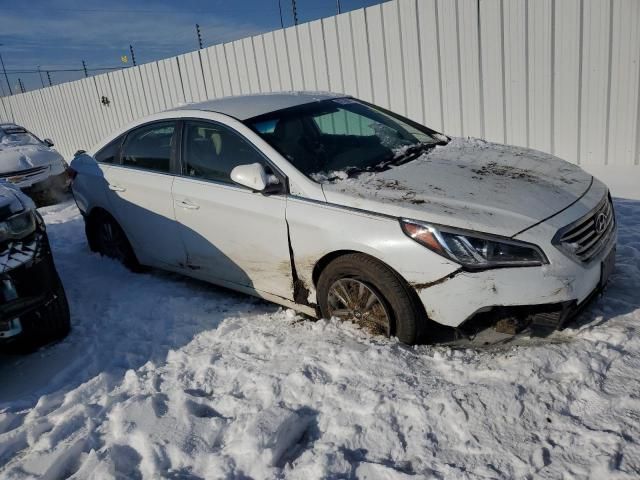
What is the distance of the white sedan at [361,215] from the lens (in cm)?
298

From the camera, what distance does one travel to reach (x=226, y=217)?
3.99m

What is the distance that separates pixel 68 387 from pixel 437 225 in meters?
2.46

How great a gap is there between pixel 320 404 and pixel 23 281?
2.09m

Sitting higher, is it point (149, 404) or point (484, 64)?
point (484, 64)

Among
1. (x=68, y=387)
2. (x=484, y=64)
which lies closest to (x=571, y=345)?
(x=68, y=387)

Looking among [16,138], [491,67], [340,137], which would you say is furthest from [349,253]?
[16,138]

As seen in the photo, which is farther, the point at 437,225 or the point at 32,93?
the point at 32,93

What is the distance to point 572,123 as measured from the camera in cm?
683

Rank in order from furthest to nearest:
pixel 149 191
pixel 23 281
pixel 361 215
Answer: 1. pixel 149 191
2. pixel 23 281
3. pixel 361 215

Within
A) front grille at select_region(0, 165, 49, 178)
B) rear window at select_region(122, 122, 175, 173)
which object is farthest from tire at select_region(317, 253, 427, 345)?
front grille at select_region(0, 165, 49, 178)

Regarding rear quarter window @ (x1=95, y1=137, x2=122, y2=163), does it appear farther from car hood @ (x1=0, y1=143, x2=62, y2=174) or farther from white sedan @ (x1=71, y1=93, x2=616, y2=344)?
car hood @ (x1=0, y1=143, x2=62, y2=174)

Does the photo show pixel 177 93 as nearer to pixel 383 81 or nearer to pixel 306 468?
pixel 383 81

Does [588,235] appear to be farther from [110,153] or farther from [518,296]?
[110,153]

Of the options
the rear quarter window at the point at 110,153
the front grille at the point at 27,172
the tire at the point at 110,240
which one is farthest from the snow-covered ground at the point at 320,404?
the front grille at the point at 27,172
